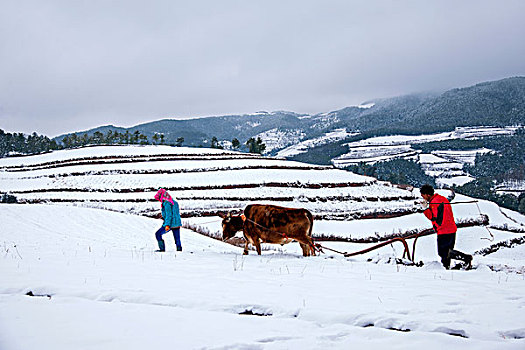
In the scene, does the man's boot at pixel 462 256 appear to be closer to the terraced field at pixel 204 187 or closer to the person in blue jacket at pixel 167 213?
the person in blue jacket at pixel 167 213

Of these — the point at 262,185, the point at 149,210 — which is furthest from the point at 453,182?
the point at 149,210

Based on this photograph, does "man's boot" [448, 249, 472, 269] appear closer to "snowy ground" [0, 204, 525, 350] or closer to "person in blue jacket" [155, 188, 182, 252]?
"snowy ground" [0, 204, 525, 350]

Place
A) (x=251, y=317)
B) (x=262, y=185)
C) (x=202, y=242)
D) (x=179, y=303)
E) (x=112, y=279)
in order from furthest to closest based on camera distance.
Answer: (x=262, y=185) → (x=202, y=242) → (x=112, y=279) → (x=179, y=303) → (x=251, y=317)

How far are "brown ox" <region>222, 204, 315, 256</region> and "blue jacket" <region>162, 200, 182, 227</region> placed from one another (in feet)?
7.16

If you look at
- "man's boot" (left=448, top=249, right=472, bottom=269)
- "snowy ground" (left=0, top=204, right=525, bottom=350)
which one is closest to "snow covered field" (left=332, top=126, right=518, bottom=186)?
"man's boot" (left=448, top=249, right=472, bottom=269)

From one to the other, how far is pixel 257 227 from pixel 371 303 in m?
5.51

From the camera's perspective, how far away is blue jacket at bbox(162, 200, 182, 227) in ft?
35.9

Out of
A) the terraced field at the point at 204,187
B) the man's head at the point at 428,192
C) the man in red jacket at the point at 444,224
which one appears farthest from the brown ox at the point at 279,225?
the terraced field at the point at 204,187

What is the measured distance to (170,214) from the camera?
11.0 m

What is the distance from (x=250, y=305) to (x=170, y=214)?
6.52m

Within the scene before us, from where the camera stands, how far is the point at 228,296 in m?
5.65

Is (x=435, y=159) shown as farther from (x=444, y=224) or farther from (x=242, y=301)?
(x=242, y=301)

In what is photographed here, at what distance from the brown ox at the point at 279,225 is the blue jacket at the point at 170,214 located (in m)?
2.18

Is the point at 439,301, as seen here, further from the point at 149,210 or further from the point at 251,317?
the point at 149,210
